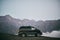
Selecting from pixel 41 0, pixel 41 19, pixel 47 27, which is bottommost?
pixel 47 27

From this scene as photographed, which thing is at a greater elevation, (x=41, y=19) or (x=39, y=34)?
(x=41, y=19)

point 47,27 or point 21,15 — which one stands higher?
point 21,15

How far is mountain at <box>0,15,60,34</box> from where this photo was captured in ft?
10.4

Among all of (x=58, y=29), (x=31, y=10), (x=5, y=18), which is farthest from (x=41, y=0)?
(x=5, y=18)

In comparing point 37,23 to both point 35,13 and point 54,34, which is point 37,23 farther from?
point 54,34

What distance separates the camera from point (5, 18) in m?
3.25

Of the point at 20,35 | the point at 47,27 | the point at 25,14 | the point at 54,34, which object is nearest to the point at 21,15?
the point at 25,14

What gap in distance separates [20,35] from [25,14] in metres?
0.60

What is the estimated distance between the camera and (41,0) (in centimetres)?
328

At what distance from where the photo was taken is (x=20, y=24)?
10.6 ft

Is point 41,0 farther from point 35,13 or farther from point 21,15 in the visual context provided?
point 21,15

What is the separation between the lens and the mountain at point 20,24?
317 centimetres

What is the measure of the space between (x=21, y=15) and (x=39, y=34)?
2.40 ft

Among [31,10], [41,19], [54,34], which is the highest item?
[31,10]
